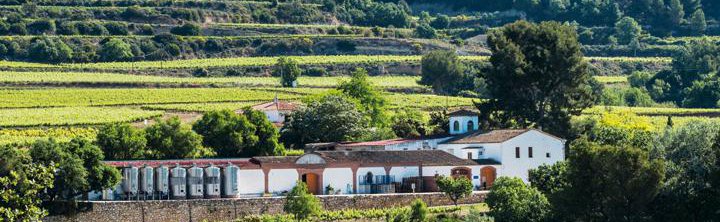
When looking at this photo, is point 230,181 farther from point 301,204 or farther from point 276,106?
point 276,106

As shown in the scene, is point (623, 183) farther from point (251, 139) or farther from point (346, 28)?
point (346, 28)

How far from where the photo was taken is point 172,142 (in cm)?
10862

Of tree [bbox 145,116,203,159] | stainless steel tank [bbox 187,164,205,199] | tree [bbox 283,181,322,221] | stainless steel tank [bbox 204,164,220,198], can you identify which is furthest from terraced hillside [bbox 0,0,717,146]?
tree [bbox 283,181,322,221]

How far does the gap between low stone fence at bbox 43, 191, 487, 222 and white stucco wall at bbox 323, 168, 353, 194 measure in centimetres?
506

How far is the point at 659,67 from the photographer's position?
194m

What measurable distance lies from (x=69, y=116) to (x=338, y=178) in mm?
30553

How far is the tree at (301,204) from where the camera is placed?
92.1m

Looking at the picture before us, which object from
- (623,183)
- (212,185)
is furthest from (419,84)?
(623,183)

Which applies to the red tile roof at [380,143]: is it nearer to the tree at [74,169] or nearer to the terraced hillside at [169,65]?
the terraced hillside at [169,65]

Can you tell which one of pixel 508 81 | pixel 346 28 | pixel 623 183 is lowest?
pixel 623 183

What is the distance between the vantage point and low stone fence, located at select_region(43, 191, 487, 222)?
93.6 meters

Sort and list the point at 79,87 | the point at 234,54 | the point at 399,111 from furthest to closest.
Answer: the point at 234,54 < the point at 79,87 < the point at 399,111

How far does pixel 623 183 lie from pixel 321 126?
124 feet

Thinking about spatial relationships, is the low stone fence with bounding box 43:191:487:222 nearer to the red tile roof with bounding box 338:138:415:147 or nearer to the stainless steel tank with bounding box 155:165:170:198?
the stainless steel tank with bounding box 155:165:170:198
